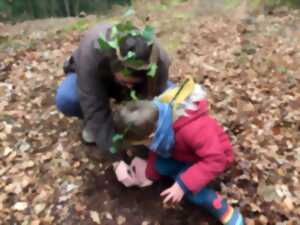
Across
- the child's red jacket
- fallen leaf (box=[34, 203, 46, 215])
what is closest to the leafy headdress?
the child's red jacket

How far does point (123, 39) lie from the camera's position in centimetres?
297

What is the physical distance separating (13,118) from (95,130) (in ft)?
4.69

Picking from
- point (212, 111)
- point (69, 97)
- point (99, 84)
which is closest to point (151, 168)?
point (99, 84)

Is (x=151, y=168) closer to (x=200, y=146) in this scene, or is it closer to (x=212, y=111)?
(x=200, y=146)

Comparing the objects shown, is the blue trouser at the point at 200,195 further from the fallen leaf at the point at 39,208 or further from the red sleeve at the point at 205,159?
the fallen leaf at the point at 39,208

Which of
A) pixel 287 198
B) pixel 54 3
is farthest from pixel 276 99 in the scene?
pixel 54 3

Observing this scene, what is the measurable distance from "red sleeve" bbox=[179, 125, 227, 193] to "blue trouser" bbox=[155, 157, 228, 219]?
17cm

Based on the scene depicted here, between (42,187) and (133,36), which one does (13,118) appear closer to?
(42,187)

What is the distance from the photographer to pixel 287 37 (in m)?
6.29

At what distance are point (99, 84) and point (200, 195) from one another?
3.23 ft

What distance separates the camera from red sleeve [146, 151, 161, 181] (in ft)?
11.3

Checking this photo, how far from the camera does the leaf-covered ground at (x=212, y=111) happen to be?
11.7ft

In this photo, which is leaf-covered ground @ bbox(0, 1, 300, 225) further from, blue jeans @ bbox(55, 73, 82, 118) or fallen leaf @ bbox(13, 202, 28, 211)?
blue jeans @ bbox(55, 73, 82, 118)

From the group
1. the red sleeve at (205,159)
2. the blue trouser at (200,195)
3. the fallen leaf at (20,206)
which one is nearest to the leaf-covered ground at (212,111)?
the fallen leaf at (20,206)
